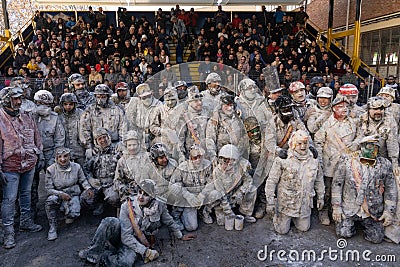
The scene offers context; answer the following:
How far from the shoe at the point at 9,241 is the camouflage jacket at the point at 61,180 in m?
0.74

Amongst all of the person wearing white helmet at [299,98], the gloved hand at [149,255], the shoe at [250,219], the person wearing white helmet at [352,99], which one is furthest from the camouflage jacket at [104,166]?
the person wearing white helmet at [352,99]

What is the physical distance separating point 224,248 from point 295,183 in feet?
4.31

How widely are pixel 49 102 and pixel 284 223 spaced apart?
4.15 meters

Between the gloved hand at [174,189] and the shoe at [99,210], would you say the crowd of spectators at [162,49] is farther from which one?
the gloved hand at [174,189]

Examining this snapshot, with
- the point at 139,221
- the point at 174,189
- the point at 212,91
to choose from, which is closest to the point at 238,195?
the point at 174,189

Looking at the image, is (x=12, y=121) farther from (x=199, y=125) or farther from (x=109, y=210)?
(x=199, y=125)

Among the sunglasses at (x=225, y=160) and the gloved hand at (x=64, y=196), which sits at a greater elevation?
the sunglasses at (x=225, y=160)

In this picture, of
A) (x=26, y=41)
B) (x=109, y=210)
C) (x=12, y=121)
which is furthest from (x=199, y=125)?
(x=26, y=41)

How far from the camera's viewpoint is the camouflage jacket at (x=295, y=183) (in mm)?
4883

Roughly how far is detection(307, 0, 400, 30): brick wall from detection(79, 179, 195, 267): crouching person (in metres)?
14.8

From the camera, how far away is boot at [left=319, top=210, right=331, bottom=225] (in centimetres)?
531

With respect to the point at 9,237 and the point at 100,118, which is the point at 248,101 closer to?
the point at 100,118

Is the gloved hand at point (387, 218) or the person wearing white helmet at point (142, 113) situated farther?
the person wearing white helmet at point (142, 113)

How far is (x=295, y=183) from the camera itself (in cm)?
491
